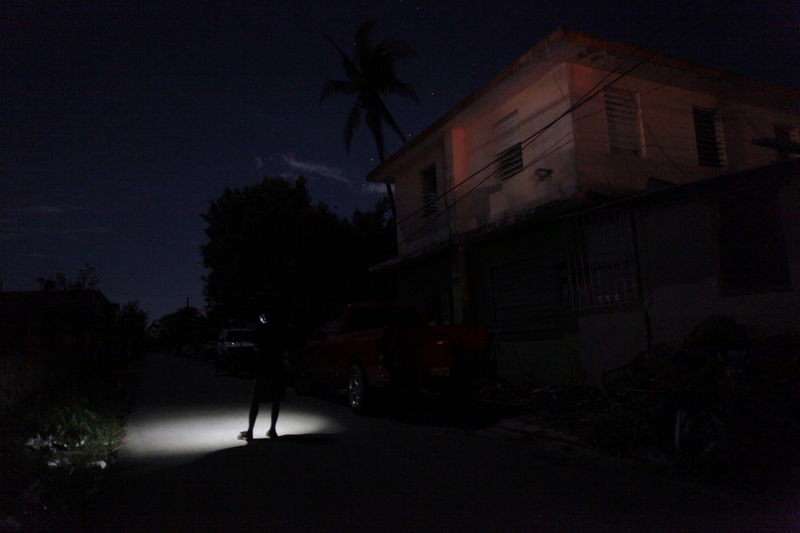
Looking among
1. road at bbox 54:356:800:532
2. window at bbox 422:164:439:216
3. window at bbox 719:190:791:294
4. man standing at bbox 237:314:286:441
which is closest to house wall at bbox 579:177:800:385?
window at bbox 719:190:791:294

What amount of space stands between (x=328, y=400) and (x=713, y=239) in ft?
28.2

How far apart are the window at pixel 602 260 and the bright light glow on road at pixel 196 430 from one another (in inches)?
216

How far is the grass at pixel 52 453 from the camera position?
4.96m

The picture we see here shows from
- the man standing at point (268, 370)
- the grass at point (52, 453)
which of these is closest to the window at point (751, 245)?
the man standing at point (268, 370)

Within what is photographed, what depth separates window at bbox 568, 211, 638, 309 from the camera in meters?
10.1

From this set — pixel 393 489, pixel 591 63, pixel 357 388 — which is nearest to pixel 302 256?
pixel 357 388

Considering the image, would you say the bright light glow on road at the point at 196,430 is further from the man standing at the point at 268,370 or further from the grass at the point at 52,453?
the man standing at the point at 268,370

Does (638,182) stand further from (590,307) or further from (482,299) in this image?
(482,299)

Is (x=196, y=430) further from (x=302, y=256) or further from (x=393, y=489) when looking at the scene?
(x=302, y=256)

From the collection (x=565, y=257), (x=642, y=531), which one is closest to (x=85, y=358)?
(x=565, y=257)

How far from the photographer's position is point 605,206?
995 cm

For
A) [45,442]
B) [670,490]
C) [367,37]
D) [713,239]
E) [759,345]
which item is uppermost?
[367,37]

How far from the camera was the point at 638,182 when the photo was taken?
12188 millimetres

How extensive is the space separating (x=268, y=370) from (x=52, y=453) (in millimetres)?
2838
